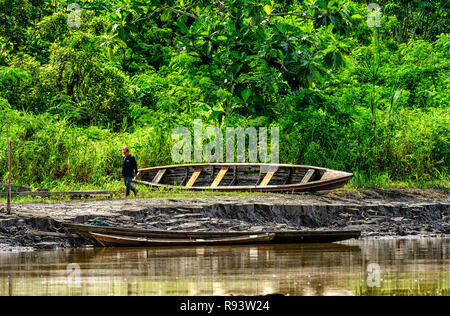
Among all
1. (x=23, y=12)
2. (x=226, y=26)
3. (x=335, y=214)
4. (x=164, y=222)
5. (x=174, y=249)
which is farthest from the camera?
(x=23, y=12)

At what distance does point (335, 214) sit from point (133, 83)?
13.3 meters

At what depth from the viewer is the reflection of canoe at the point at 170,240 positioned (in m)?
12.6

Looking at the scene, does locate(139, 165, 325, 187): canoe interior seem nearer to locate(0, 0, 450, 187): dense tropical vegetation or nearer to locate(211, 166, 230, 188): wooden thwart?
locate(211, 166, 230, 188): wooden thwart

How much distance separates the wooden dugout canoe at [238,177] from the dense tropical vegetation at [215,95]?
1.14m

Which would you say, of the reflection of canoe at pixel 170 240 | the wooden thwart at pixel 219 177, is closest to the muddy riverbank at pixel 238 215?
the reflection of canoe at pixel 170 240

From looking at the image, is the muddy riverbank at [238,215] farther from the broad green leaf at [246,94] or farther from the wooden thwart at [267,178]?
the broad green leaf at [246,94]

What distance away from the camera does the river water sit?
7930 millimetres

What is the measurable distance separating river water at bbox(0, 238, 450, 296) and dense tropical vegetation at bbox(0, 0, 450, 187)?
21.7 feet

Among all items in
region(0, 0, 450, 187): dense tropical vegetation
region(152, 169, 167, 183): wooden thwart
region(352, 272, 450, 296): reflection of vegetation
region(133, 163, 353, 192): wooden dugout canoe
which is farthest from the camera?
region(152, 169, 167, 183): wooden thwart

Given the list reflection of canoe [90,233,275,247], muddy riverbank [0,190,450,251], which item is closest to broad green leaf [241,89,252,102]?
muddy riverbank [0,190,450,251]

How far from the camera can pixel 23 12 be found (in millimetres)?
26578

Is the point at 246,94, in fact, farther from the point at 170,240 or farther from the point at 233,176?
the point at 170,240
